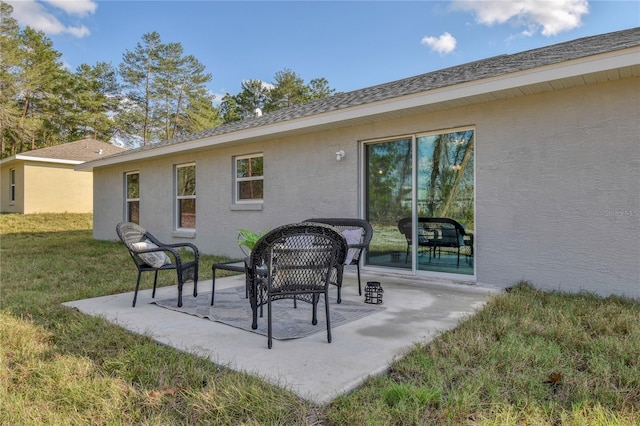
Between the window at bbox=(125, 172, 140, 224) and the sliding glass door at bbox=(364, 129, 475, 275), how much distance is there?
8.06 metres

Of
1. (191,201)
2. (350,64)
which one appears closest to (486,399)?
(191,201)

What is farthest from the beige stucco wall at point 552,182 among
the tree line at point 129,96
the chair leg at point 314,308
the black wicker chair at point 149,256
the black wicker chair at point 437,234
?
the tree line at point 129,96

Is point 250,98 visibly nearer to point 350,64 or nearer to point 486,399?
point 350,64

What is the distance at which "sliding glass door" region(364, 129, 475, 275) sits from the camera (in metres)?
5.54

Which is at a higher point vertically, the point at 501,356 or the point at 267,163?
the point at 267,163

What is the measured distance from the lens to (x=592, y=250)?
4441 mm

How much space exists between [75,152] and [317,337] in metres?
20.6

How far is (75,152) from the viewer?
1922 centimetres

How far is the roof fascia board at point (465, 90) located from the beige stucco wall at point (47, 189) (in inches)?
596

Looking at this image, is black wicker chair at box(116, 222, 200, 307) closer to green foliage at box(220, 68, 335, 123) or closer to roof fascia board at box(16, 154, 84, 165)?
roof fascia board at box(16, 154, 84, 165)

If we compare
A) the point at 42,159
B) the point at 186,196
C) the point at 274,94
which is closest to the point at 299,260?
the point at 186,196

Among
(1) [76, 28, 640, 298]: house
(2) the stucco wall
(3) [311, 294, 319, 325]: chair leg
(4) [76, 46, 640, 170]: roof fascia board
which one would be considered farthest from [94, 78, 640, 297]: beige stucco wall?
(2) the stucco wall

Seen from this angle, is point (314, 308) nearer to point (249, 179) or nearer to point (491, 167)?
point (491, 167)

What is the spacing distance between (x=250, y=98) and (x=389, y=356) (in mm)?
29290
